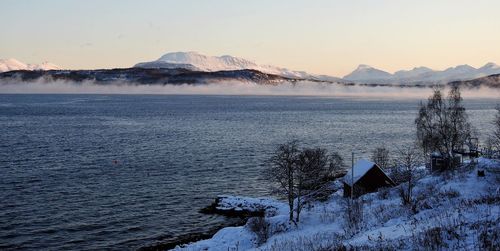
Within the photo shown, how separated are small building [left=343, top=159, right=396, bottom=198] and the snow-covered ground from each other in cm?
194

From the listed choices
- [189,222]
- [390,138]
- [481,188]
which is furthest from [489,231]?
[390,138]

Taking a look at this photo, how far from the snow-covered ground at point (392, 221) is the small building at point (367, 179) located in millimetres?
1936

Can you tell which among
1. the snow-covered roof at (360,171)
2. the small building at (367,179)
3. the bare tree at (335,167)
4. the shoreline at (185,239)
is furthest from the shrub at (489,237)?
the bare tree at (335,167)

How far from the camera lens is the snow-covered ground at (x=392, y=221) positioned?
12.4 meters

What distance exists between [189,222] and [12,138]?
62.9 m

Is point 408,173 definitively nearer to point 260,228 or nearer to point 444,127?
point 260,228

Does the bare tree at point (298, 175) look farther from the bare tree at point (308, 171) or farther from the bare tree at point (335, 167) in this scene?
the bare tree at point (335, 167)

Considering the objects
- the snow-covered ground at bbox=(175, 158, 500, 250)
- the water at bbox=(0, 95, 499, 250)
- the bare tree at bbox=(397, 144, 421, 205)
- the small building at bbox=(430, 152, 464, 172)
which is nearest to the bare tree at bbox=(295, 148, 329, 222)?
the snow-covered ground at bbox=(175, 158, 500, 250)

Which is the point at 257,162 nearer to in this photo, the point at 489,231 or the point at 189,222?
the point at 189,222

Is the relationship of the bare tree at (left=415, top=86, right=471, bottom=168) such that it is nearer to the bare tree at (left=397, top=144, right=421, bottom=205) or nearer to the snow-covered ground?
the bare tree at (left=397, top=144, right=421, bottom=205)

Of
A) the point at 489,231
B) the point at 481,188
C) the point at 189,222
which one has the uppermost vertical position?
the point at 489,231

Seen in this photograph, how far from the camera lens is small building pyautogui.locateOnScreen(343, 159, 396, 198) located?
4617 centimetres

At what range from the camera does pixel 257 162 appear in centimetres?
6856

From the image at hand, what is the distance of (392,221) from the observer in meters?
21.4
